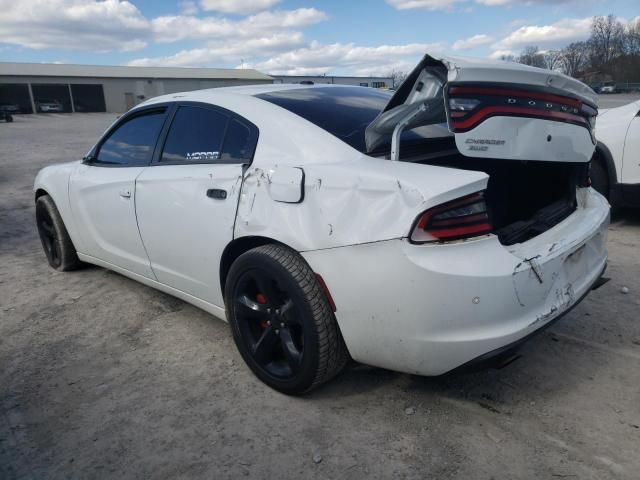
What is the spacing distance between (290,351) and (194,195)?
102 cm

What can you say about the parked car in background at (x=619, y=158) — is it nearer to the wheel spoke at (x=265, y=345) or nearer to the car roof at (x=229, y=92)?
the car roof at (x=229, y=92)

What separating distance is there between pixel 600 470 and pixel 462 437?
1.74 feet

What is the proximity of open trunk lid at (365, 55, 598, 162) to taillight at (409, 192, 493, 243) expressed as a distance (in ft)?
0.78

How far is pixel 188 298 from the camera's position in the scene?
125 inches

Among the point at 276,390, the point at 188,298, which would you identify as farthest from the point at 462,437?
the point at 188,298

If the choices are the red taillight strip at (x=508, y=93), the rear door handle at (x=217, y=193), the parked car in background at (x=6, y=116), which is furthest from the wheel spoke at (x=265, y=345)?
the parked car in background at (x=6, y=116)

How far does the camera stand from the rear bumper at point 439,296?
77.7 inches

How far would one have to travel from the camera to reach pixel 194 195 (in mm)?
2809

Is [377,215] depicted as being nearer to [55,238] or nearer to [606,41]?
[55,238]

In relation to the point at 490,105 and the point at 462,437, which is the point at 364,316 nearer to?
the point at 462,437

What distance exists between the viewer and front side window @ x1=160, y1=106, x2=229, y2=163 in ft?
9.38

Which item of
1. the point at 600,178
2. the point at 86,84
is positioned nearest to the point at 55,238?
the point at 600,178

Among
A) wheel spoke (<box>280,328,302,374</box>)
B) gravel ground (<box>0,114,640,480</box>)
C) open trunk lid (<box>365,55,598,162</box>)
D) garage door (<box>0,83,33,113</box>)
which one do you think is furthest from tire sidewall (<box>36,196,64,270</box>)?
garage door (<box>0,83,33,113</box>)

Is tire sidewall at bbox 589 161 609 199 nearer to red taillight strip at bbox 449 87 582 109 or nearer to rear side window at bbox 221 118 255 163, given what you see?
red taillight strip at bbox 449 87 582 109
